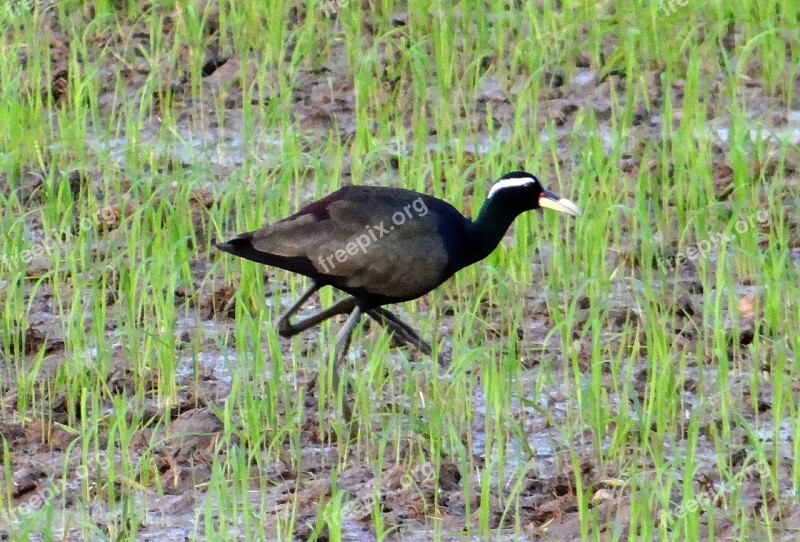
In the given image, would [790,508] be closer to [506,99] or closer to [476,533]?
[476,533]

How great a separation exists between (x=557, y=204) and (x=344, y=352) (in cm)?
97

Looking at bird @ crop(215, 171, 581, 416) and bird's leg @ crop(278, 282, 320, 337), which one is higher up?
bird @ crop(215, 171, 581, 416)

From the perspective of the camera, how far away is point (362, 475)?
5.53 meters

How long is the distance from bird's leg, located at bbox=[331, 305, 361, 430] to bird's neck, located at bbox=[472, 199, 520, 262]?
488 mm

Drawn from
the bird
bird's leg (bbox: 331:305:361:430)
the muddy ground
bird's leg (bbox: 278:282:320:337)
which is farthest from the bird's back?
the muddy ground

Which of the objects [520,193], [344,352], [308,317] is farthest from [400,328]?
[520,193]

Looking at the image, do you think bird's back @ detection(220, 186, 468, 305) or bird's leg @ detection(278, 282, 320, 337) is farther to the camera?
bird's leg @ detection(278, 282, 320, 337)

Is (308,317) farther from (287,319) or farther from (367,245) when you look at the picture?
(367,245)

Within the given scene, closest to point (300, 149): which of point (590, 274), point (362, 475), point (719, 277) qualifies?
point (590, 274)

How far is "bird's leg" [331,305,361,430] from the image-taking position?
5.97 meters

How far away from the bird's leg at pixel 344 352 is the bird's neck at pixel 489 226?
49cm

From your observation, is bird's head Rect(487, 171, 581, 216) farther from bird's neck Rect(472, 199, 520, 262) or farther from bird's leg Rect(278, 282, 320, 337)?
bird's leg Rect(278, 282, 320, 337)

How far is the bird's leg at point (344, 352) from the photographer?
19.6 ft

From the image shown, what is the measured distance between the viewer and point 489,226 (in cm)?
657
